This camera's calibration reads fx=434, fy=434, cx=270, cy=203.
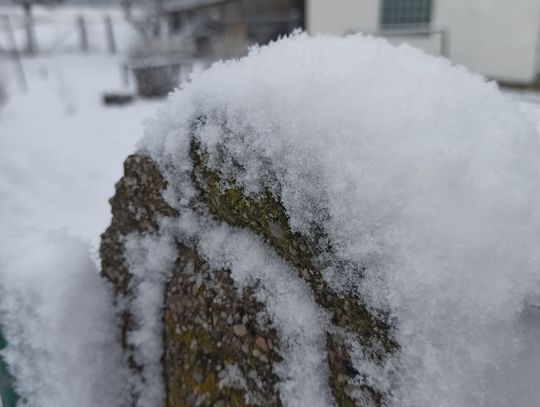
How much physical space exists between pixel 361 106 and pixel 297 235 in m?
0.36

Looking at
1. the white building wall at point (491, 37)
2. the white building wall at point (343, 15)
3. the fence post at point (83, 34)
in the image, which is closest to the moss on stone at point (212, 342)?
the white building wall at point (491, 37)

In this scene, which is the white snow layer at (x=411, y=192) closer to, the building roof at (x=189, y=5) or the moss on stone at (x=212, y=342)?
the moss on stone at (x=212, y=342)

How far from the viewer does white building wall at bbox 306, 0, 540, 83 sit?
298 inches

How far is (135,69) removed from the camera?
798cm

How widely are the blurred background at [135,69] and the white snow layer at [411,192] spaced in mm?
640

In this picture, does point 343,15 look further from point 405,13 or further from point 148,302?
point 148,302

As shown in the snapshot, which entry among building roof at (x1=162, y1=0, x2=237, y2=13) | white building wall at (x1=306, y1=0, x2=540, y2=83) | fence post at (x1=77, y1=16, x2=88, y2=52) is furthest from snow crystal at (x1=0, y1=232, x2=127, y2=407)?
fence post at (x1=77, y1=16, x2=88, y2=52)

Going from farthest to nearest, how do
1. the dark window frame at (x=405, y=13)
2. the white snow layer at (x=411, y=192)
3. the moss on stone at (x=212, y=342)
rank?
the dark window frame at (x=405, y=13)
the moss on stone at (x=212, y=342)
the white snow layer at (x=411, y=192)

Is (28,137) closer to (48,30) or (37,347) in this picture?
(37,347)

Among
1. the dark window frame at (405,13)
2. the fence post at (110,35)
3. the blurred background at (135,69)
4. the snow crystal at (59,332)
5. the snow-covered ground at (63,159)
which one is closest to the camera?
the snow crystal at (59,332)

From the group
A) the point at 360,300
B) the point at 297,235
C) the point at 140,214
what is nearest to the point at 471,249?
the point at 360,300

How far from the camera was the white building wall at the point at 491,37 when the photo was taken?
757 cm

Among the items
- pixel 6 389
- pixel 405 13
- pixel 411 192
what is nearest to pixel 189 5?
pixel 405 13

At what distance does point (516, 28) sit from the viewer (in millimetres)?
7660
